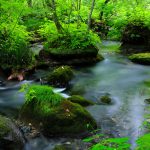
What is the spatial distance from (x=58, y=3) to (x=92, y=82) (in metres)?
6.27

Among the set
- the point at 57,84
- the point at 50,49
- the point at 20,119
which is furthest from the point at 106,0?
the point at 20,119

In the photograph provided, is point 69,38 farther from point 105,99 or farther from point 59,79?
Answer: point 105,99

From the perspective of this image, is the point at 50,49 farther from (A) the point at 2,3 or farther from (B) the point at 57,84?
(B) the point at 57,84

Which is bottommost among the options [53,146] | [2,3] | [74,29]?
[53,146]

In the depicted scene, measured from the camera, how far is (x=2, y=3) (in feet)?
42.4

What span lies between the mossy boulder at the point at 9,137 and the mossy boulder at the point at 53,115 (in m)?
0.72

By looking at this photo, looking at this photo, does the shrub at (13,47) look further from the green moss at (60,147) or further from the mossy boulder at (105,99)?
the green moss at (60,147)

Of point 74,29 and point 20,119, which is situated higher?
point 74,29

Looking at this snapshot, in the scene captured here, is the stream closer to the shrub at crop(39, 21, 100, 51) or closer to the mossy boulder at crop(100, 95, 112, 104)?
the mossy boulder at crop(100, 95, 112, 104)

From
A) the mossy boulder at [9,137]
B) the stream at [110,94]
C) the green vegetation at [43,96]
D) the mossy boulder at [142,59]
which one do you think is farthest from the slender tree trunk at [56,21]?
the mossy boulder at [9,137]

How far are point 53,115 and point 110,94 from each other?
11.8 feet

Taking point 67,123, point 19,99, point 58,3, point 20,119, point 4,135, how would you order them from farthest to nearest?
point 58,3 < point 19,99 < point 20,119 < point 67,123 < point 4,135

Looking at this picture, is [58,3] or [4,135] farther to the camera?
[58,3]

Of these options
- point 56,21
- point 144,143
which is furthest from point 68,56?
point 144,143
